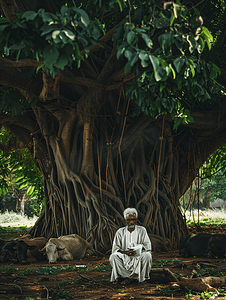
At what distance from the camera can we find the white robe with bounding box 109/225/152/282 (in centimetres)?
437

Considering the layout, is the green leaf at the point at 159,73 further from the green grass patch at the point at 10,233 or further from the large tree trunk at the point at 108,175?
the green grass patch at the point at 10,233

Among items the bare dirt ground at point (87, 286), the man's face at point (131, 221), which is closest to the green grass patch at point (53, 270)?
the bare dirt ground at point (87, 286)

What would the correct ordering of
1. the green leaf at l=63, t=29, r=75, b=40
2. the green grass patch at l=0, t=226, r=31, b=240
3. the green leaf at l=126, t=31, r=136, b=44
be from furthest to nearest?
the green grass patch at l=0, t=226, r=31, b=240 → the green leaf at l=126, t=31, r=136, b=44 → the green leaf at l=63, t=29, r=75, b=40

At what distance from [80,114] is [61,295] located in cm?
414

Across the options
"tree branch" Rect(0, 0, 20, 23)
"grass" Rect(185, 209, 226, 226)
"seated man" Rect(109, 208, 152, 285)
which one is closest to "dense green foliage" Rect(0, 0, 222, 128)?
"tree branch" Rect(0, 0, 20, 23)

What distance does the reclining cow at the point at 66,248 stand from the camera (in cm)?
634

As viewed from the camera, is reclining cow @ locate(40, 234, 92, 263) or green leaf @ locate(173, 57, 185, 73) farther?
reclining cow @ locate(40, 234, 92, 263)

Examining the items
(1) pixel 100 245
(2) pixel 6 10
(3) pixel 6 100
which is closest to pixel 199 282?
(1) pixel 100 245

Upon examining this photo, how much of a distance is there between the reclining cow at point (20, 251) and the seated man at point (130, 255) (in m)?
2.50

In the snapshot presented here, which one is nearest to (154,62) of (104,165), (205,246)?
(205,246)

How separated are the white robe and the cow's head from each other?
2113mm

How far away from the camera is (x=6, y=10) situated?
14.6 ft

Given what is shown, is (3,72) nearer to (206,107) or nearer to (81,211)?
(81,211)

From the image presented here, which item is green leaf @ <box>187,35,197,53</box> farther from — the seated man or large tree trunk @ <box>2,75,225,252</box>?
large tree trunk @ <box>2,75,225,252</box>
